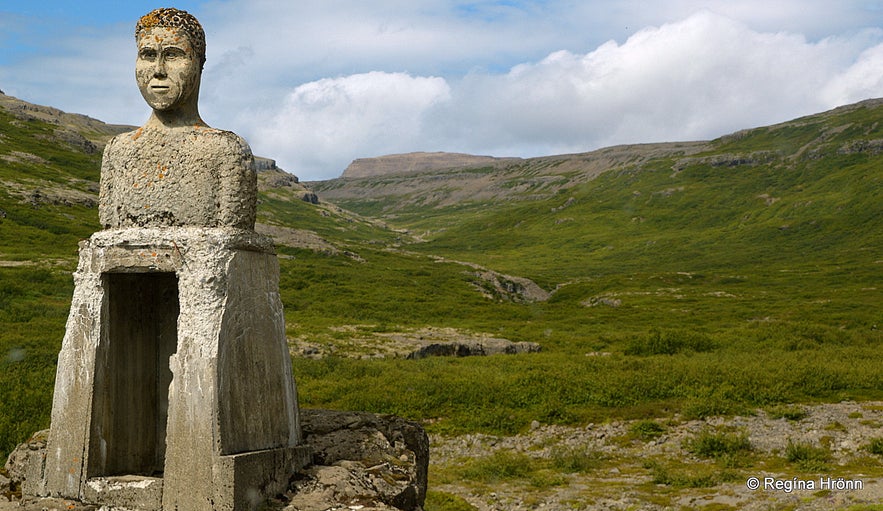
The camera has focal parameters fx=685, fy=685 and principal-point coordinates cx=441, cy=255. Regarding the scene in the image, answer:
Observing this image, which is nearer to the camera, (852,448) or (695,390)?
(852,448)

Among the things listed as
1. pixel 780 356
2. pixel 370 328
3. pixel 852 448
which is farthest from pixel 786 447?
pixel 370 328

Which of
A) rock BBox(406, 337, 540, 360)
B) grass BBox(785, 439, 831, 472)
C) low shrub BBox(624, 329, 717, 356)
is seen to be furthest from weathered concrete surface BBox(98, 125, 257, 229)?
low shrub BBox(624, 329, 717, 356)

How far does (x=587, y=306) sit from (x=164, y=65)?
58.0 meters

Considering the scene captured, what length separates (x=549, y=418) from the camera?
21531 mm

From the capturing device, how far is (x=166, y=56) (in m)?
8.47

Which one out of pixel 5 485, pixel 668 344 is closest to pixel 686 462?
pixel 5 485

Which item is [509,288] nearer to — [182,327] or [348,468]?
[348,468]

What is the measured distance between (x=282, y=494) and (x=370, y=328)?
109 ft

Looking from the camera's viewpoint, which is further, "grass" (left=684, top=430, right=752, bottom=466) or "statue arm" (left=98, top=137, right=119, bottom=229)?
"grass" (left=684, top=430, right=752, bottom=466)

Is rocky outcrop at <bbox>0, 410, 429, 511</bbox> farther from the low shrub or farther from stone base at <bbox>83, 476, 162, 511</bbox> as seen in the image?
the low shrub

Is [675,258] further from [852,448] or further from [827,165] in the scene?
[852,448]

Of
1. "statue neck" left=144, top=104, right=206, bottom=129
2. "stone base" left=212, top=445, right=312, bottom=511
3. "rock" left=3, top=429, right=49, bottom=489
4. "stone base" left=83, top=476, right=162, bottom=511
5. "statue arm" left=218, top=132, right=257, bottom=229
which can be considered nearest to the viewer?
"stone base" left=212, top=445, right=312, bottom=511

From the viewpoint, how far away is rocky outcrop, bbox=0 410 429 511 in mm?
7949

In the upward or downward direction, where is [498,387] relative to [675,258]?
downward
